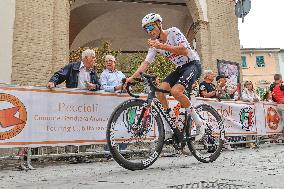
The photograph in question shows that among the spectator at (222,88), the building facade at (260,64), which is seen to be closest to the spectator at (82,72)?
the spectator at (222,88)

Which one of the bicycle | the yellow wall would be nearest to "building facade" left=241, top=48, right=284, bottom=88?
the yellow wall

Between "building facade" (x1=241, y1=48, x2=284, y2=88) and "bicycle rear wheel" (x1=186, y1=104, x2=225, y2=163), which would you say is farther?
"building facade" (x1=241, y1=48, x2=284, y2=88)

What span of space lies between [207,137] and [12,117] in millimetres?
3014

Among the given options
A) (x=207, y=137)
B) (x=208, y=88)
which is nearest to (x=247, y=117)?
(x=208, y=88)

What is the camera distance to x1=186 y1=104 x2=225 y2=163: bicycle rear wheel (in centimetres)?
452

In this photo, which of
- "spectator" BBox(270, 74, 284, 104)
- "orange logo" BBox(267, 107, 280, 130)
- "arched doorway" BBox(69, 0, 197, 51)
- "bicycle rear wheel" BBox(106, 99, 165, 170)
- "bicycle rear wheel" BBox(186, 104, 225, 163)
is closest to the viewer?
"bicycle rear wheel" BBox(106, 99, 165, 170)

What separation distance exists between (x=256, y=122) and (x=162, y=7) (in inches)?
472

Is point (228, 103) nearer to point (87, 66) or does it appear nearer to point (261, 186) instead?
point (87, 66)

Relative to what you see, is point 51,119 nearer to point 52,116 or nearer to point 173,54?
point 52,116

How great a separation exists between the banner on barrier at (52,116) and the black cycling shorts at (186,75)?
210 centimetres

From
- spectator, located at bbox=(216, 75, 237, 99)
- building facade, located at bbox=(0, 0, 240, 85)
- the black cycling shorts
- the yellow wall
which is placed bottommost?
the black cycling shorts

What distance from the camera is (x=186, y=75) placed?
4.33 metres

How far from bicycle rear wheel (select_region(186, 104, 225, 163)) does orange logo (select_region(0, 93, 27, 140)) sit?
2661mm

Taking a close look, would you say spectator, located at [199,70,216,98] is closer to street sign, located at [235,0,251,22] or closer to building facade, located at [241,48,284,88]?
street sign, located at [235,0,251,22]
